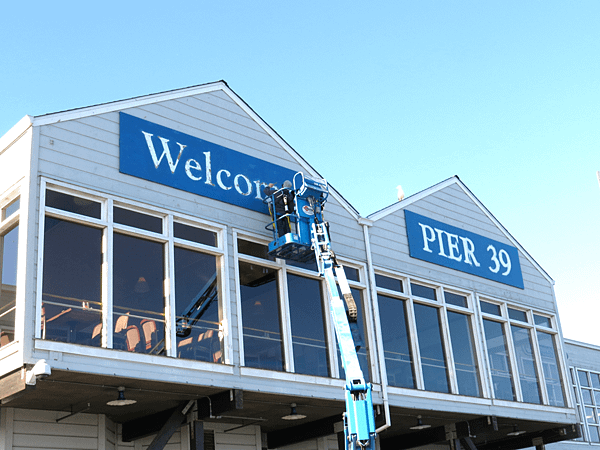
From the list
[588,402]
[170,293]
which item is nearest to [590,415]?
[588,402]

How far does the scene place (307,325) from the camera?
46.4ft

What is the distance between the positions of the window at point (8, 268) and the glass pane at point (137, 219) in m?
1.52

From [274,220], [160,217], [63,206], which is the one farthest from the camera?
[274,220]

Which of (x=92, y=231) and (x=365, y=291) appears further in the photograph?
(x=365, y=291)

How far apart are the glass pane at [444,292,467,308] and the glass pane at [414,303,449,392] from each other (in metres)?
0.71

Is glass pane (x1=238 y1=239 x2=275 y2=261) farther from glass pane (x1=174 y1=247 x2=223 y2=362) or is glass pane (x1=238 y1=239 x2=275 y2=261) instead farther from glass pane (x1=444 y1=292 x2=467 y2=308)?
glass pane (x1=444 y1=292 x2=467 y2=308)

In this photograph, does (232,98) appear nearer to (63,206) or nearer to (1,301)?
(63,206)

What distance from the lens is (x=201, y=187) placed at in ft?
44.2

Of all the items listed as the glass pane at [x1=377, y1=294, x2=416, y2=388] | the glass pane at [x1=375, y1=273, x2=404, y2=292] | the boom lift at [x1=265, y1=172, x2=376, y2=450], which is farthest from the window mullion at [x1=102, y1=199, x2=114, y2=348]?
the glass pane at [x1=375, y1=273, x2=404, y2=292]

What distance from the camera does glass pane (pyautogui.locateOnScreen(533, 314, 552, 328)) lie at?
19.5m

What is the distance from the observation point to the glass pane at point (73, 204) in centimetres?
1152

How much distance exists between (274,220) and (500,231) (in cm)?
839

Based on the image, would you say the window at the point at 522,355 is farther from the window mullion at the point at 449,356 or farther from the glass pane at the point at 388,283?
the glass pane at the point at 388,283

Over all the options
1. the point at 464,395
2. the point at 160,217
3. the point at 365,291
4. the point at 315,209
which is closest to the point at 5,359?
the point at 160,217
